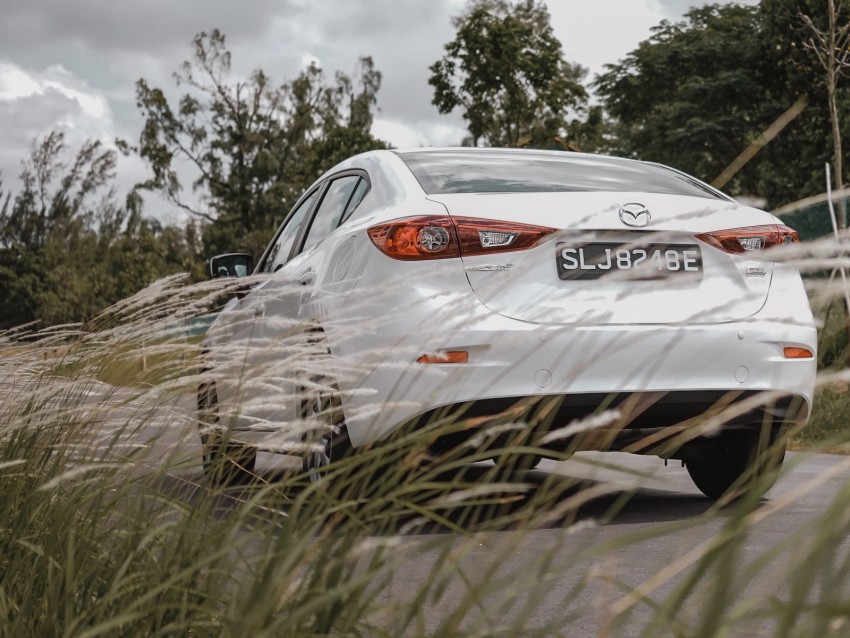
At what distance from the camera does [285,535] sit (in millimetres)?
1814

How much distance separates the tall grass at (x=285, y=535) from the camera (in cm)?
142

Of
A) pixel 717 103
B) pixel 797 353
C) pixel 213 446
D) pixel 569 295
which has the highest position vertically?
pixel 717 103

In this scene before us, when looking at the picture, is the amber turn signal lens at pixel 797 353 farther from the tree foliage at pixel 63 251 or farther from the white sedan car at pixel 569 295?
the tree foliage at pixel 63 251

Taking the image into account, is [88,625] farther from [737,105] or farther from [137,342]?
[737,105]

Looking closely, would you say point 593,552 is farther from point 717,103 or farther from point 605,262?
point 717,103

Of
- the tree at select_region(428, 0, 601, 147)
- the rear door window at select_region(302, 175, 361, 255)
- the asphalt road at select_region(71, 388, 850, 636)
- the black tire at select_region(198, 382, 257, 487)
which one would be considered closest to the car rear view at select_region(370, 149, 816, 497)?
the asphalt road at select_region(71, 388, 850, 636)

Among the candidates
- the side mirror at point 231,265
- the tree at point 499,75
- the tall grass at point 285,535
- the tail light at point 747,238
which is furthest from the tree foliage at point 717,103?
the tall grass at point 285,535

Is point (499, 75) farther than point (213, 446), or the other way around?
point (499, 75)

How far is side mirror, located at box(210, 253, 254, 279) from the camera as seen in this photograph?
653 centimetres

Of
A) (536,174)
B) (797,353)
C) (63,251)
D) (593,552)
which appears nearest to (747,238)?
(797,353)

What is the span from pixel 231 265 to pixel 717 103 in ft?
111

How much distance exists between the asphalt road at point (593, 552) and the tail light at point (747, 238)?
1.08 m

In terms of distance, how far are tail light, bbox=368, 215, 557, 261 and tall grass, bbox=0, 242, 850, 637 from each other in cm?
110

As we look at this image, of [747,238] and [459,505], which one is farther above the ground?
[747,238]
